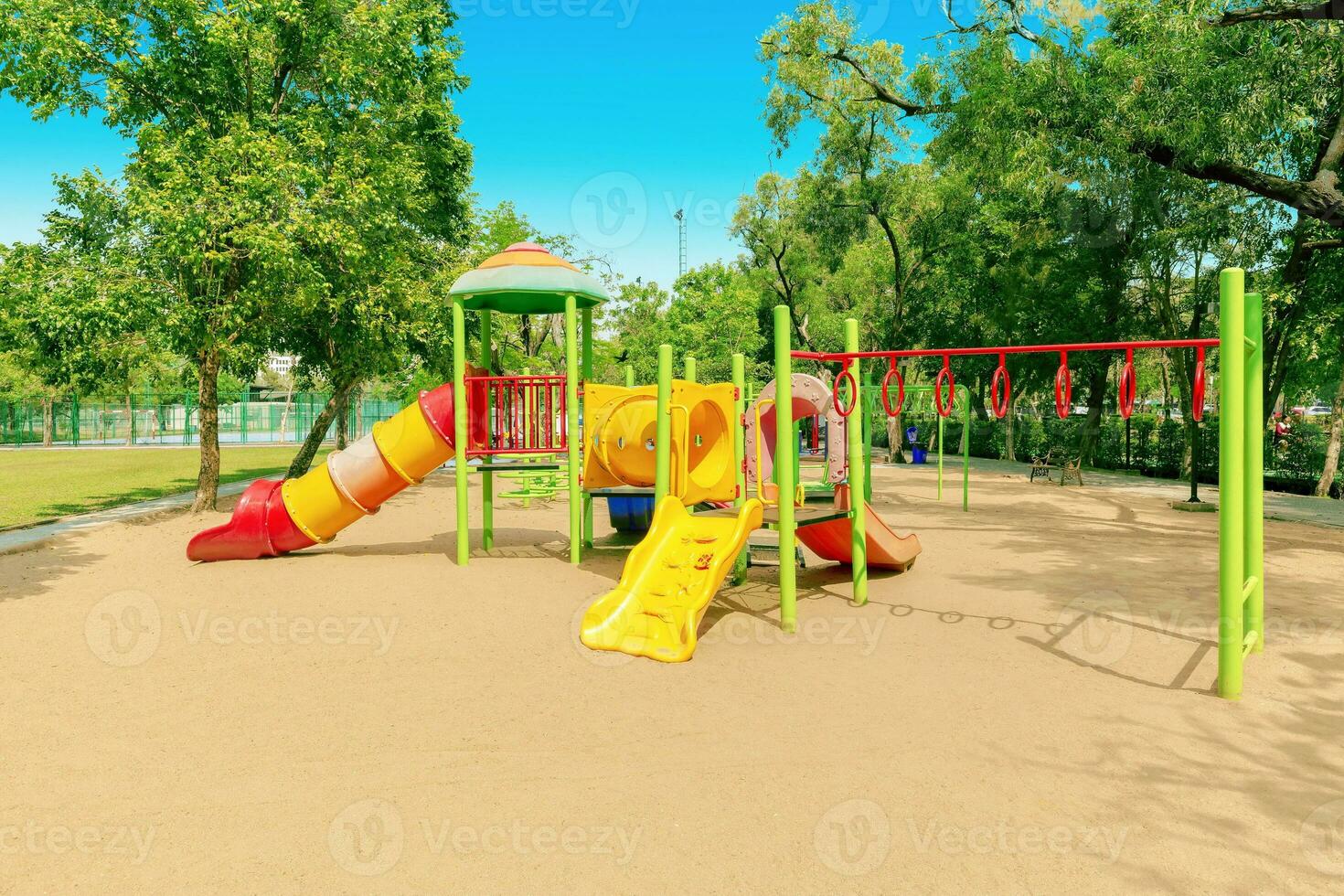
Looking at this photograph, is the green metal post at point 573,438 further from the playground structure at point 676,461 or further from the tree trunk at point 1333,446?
the tree trunk at point 1333,446

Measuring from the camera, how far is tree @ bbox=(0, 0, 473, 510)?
11578 millimetres

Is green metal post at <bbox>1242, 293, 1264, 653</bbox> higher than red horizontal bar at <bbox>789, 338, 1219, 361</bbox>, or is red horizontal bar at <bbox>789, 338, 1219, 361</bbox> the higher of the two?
red horizontal bar at <bbox>789, 338, 1219, 361</bbox>

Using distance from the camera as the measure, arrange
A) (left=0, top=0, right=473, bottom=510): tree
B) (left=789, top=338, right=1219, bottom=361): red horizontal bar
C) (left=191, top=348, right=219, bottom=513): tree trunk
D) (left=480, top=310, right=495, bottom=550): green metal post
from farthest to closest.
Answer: (left=191, top=348, right=219, bottom=513): tree trunk → (left=0, top=0, right=473, bottom=510): tree → (left=480, top=310, right=495, bottom=550): green metal post → (left=789, top=338, right=1219, bottom=361): red horizontal bar

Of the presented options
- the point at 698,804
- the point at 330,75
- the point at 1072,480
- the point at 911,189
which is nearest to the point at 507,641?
the point at 698,804

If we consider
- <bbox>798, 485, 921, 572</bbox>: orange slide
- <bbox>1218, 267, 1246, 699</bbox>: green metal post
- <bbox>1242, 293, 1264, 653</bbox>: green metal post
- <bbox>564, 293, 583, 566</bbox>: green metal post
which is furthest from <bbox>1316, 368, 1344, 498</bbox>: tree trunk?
<bbox>564, 293, 583, 566</bbox>: green metal post

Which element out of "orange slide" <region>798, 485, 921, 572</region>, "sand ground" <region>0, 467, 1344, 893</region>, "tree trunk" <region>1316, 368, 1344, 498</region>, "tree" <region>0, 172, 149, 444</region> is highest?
"tree" <region>0, 172, 149, 444</region>

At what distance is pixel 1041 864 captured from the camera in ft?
10.3

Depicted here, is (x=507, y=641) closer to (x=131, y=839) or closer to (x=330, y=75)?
(x=131, y=839)

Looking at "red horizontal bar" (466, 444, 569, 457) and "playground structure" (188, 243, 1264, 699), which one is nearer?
"playground structure" (188, 243, 1264, 699)

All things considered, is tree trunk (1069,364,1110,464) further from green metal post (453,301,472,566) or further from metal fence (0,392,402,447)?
metal fence (0,392,402,447)

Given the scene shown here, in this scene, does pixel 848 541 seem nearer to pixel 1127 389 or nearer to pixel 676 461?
pixel 676 461

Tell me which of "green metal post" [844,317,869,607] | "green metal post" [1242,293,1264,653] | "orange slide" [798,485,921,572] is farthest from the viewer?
"orange slide" [798,485,921,572]

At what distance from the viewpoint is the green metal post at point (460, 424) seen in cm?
914

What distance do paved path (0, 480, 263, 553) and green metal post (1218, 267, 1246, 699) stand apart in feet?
41.0
